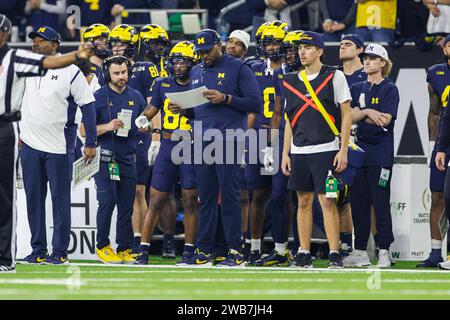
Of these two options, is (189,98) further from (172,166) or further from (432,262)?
(432,262)

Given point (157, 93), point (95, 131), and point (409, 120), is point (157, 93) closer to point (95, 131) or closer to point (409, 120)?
point (95, 131)

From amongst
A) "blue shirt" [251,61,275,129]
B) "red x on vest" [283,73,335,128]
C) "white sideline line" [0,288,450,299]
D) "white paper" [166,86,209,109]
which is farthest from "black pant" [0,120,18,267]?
"blue shirt" [251,61,275,129]

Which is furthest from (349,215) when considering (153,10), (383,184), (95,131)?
(153,10)

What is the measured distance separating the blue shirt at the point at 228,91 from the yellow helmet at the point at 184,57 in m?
0.43

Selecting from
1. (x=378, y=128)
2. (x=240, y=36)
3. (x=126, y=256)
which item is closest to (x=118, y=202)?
(x=126, y=256)

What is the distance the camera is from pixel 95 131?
13.6 m

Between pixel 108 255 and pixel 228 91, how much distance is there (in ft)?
7.63

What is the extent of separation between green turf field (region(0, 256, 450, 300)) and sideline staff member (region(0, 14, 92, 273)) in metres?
0.33

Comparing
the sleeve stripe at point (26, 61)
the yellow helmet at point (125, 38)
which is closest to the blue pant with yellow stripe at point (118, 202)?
the yellow helmet at point (125, 38)

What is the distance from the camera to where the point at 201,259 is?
43.2 ft

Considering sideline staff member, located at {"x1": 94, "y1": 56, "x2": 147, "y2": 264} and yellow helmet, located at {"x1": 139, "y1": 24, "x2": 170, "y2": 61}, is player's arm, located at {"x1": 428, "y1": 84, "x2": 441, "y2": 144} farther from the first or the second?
yellow helmet, located at {"x1": 139, "y1": 24, "x2": 170, "y2": 61}

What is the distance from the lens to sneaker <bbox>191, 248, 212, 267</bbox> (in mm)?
13172

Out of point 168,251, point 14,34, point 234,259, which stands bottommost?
point 168,251

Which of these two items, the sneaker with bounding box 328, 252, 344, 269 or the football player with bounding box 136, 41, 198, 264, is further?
the football player with bounding box 136, 41, 198, 264
